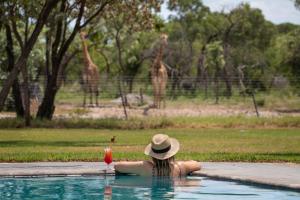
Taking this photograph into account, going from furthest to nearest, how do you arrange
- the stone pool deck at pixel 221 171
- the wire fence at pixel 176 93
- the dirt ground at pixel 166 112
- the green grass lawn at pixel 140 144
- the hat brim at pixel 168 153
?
the wire fence at pixel 176 93 < the dirt ground at pixel 166 112 < the green grass lawn at pixel 140 144 < the hat brim at pixel 168 153 < the stone pool deck at pixel 221 171

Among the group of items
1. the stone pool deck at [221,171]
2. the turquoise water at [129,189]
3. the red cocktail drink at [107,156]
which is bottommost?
the turquoise water at [129,189]

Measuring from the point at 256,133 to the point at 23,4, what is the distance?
9539 millimetres

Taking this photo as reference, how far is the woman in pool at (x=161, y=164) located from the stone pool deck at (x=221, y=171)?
346 mm

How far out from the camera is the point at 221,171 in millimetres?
16609

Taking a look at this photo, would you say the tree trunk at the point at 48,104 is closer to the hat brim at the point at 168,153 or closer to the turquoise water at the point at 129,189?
the turquoise water at the point at 129,189

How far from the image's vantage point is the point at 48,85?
35.5 meters

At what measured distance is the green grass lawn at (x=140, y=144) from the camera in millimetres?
19875

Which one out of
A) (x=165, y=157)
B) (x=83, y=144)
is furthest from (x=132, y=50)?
(x=165, y=157)

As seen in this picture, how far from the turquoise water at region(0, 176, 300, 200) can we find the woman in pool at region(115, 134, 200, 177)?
189 millimetres

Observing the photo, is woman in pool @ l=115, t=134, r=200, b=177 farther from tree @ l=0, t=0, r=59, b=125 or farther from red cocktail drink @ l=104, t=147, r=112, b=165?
tree @ l=0, t=0, r=59, b=125

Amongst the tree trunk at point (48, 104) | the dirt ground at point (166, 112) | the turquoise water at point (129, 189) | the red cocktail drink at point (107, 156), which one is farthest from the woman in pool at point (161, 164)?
the dirt ground at point (166, 112)

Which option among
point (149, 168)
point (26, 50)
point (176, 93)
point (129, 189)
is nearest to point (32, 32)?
point (26, 50)

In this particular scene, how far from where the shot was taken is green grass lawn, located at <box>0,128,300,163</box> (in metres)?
19.9

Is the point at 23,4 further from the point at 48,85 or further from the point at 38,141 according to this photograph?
the point at 48,85
